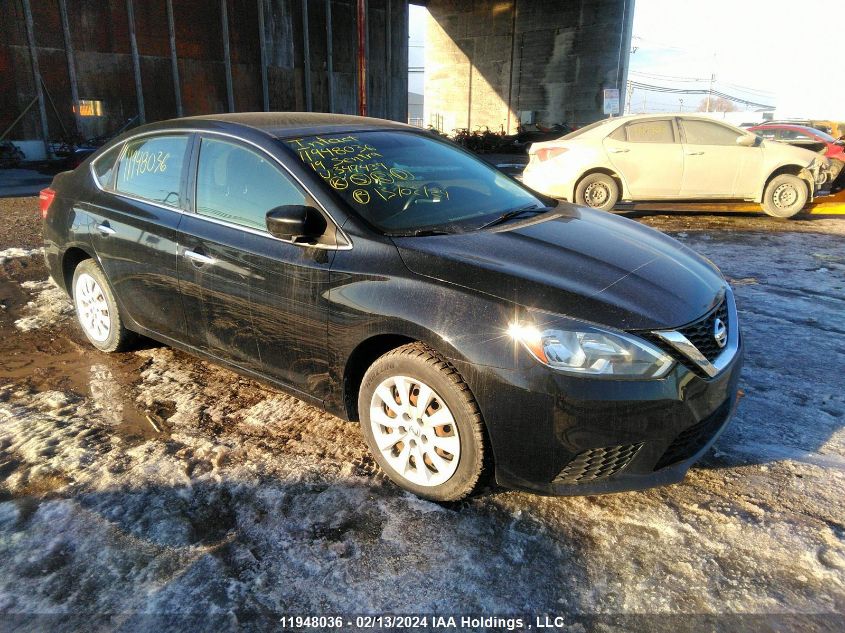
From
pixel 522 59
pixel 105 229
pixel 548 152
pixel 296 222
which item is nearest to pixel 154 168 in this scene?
pixel 105 229

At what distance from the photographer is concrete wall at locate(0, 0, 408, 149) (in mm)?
18953

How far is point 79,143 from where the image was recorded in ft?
64.7

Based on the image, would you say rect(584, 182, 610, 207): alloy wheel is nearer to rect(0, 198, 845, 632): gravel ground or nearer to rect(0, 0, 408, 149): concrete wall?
rect(0, 198, 845, 632): gravel ground

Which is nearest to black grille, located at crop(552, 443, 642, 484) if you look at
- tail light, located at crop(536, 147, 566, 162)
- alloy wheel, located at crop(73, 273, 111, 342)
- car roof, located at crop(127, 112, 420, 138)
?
car roof, located at crop(127, 112, 420, 138)

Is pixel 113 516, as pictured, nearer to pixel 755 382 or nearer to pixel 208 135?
pixel 208 135

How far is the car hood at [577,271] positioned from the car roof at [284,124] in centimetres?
107

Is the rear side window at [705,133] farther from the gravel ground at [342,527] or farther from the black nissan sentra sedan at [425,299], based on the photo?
the black nissan sentra sedan at [425,299]

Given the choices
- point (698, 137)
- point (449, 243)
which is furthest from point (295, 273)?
point (698, 137)

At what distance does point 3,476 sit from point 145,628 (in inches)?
54.0

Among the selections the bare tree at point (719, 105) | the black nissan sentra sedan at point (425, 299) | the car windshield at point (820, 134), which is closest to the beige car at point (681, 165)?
the car windshield at point (820, 134)

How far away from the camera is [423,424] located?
269cm

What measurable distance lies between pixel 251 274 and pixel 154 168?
4.09ft

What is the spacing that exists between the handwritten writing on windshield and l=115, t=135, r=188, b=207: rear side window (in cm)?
83

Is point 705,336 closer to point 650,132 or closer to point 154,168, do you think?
point 154,168
